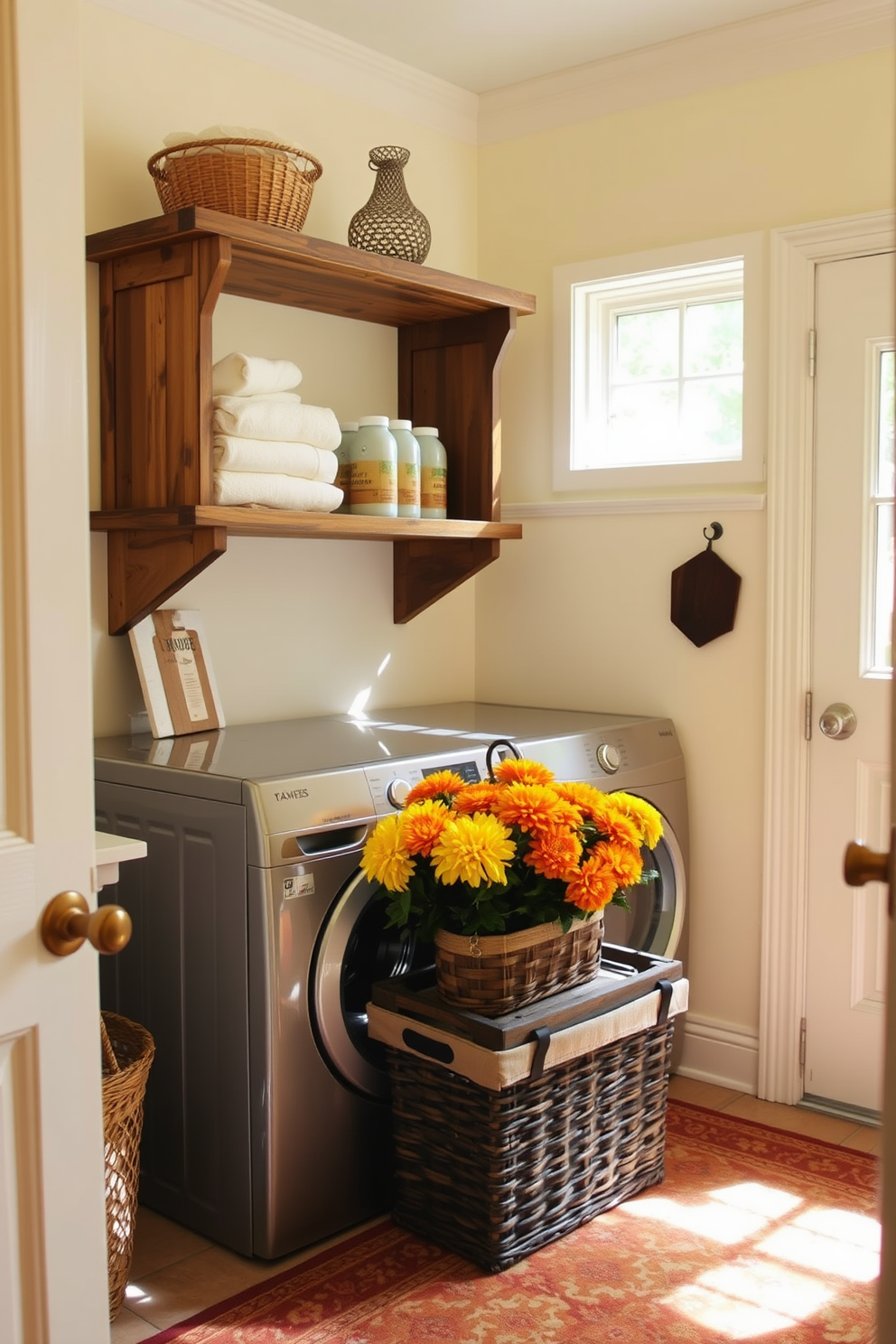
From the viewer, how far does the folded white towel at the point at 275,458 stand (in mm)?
2357

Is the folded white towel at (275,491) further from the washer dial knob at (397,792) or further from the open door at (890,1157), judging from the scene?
the open door at (890,1157)

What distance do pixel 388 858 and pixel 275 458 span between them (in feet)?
2.78

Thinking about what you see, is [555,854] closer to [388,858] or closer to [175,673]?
[388,858]

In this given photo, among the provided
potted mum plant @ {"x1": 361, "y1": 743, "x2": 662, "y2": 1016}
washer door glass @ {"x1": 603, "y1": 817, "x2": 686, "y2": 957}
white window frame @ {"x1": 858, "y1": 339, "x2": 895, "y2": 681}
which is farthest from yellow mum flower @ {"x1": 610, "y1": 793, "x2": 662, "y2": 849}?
white window frame @ {"x1": 858, "y1": 339, "x2": 895, "y2": 681}

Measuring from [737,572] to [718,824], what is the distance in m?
0.60

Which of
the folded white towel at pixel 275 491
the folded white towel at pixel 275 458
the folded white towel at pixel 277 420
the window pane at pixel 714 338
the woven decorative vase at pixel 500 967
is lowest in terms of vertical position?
the woven decorative vase at pixel 500 967

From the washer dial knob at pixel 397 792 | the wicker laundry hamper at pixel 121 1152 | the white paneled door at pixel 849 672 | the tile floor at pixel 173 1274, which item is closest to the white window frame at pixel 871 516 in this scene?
the white paneled door at pixel 849 672

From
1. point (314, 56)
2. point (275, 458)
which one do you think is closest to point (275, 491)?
point (275, 458)

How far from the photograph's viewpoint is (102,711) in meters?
2.57

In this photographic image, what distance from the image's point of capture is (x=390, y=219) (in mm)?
2764

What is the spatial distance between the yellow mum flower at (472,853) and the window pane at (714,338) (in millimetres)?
1534

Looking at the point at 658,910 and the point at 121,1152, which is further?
the point at 658,910

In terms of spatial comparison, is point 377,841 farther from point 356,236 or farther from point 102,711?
point 356,236

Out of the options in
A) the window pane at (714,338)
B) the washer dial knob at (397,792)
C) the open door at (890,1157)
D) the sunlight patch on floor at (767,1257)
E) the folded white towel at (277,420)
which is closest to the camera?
the open door at (890,1157)
